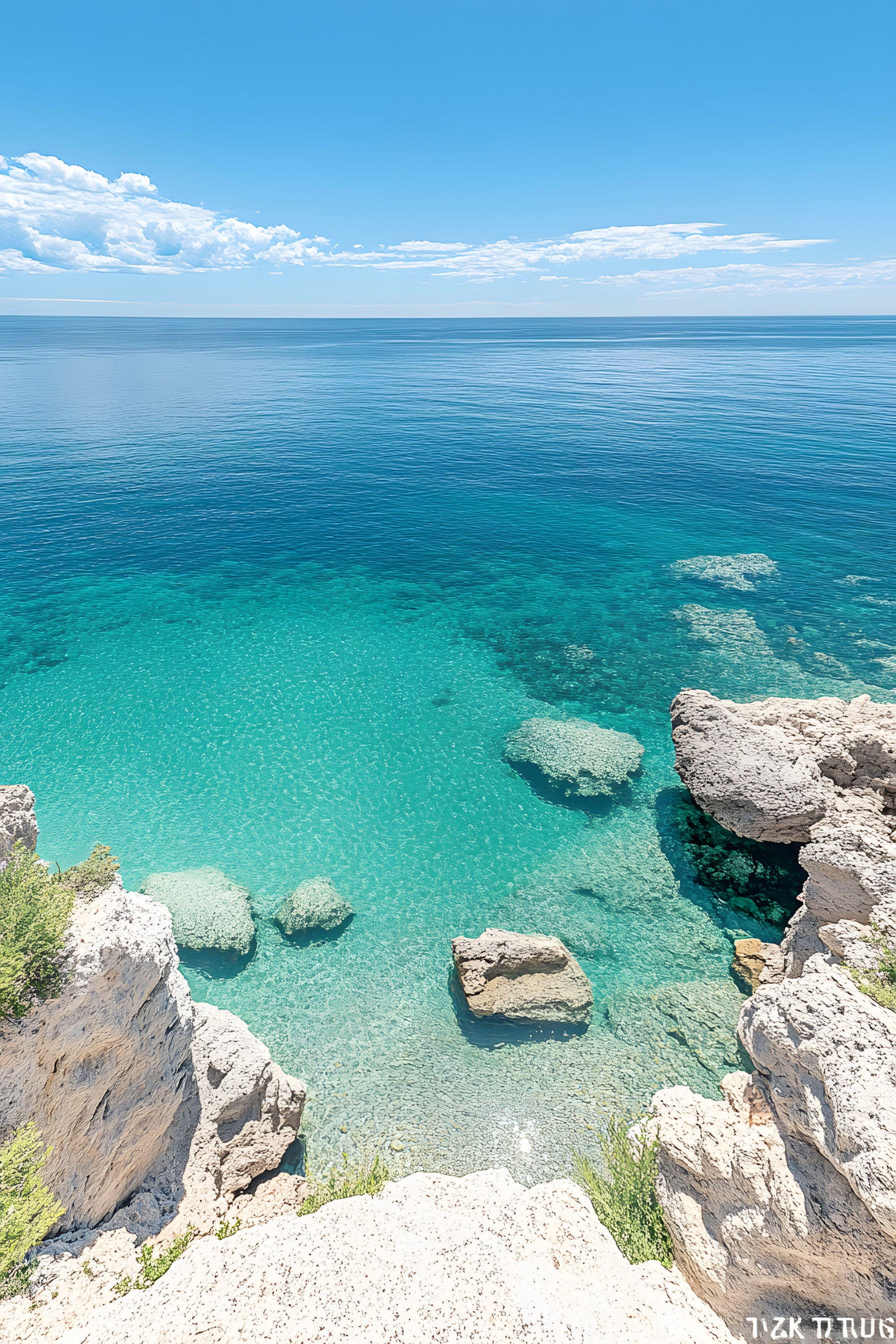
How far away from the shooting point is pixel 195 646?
3469cm

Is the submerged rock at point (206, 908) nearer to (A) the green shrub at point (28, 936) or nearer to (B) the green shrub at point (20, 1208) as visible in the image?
(A) the green shrub at point (28, 936)

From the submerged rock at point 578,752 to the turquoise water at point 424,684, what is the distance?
3.11 feet

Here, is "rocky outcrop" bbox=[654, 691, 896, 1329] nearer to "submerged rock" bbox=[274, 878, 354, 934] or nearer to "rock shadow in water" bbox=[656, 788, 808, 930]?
"rock shadow in water" bbox=[656, 788, 808, 930]

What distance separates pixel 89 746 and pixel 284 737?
849cm

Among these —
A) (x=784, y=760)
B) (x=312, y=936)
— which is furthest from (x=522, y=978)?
(x=784, y=760)

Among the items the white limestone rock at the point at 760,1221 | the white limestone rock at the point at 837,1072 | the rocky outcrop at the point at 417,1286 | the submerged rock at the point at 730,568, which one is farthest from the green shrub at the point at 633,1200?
the submerged rock at the point at 730,568

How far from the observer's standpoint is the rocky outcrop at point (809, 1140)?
916cm

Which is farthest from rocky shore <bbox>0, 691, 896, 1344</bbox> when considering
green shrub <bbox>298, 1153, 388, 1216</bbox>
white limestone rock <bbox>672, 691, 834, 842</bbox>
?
white limestone rock <bbox>672, 691, 834, 842</bbox>

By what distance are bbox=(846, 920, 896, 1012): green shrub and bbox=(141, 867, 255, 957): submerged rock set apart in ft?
54.4

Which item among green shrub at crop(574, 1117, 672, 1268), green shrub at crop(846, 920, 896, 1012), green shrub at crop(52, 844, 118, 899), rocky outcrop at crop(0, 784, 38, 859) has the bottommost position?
green shrub at crop(574, 1117, 672, 1268)

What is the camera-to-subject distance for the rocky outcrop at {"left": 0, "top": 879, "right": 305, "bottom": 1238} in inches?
418

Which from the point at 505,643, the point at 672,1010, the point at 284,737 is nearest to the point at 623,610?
the point at 505,643

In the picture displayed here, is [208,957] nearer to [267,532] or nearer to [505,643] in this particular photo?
[505,643]

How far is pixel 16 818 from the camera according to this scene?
1281cm
